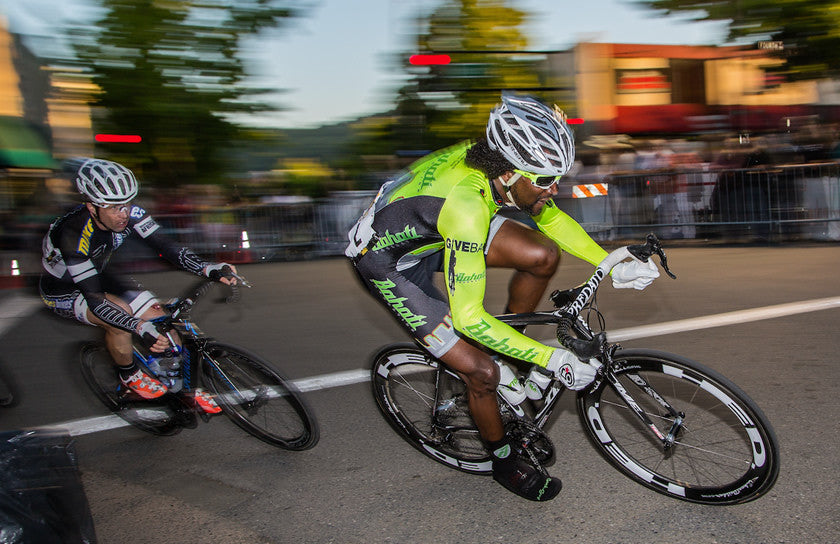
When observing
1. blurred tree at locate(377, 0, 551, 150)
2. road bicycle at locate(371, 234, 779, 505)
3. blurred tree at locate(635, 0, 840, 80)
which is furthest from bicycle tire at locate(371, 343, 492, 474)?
blurred tree at locate(377, 0, 551, 150)

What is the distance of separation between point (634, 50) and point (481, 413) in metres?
28.7

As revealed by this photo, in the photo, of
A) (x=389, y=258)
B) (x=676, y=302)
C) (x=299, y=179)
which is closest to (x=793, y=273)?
(x=676, y=302)

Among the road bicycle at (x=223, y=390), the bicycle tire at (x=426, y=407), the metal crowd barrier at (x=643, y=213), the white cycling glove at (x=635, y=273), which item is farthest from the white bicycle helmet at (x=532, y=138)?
the metal crowd barrier at (x=643, y=213)

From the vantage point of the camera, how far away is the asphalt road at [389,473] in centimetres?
305

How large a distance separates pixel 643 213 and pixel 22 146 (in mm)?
17670

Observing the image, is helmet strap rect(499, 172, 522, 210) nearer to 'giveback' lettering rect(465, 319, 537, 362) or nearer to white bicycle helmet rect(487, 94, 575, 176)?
white bicycle helmet rect(487, 94, 575, 176)

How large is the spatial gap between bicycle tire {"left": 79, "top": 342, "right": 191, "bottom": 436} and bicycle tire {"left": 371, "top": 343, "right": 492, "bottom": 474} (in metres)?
1.33

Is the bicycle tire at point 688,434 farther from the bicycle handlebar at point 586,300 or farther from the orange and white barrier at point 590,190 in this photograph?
the orange and white barrier at point 590,190

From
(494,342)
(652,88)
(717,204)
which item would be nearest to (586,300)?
(494,342)

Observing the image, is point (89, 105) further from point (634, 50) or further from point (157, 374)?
point (634, 50)

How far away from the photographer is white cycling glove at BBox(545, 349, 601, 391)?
2898mm

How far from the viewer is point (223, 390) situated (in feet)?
13.8

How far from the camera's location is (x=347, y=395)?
5043 millimetres

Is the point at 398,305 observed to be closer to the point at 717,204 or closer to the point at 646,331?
the point at 646,331
